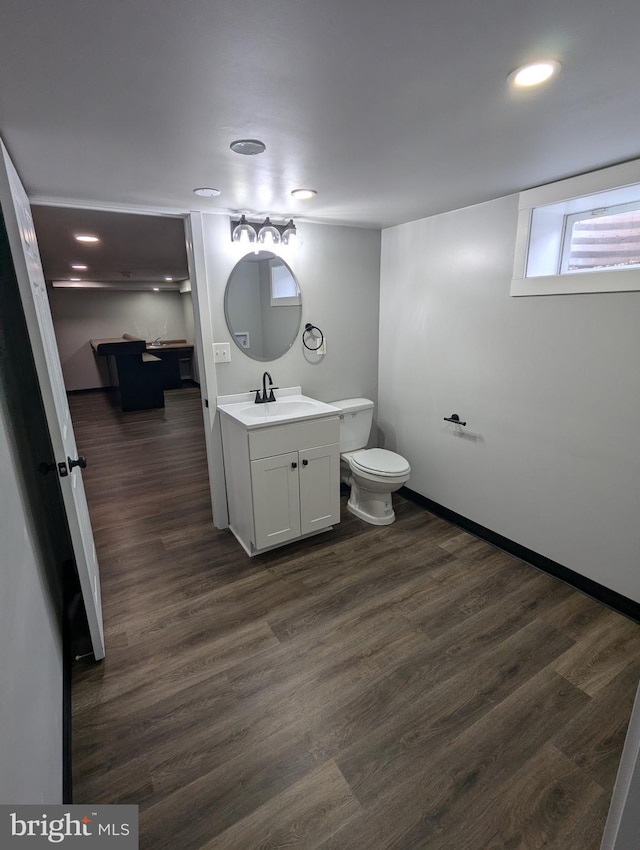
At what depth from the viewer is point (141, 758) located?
4.54 ft

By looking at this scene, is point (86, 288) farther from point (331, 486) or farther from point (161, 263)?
point (331, 486)

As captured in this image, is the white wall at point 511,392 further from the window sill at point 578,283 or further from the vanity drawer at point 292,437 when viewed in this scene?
the vanity drawer at point 292,437

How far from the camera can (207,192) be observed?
198 centimetres

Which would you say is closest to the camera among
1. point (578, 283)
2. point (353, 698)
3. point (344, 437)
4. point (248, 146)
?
point (248, 146)

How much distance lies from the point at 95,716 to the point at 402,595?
58.0 inches

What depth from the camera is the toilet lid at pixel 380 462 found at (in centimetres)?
267

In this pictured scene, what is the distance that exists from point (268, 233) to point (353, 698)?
253 centimetres

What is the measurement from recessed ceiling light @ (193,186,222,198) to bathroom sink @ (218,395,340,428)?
46.6 inches

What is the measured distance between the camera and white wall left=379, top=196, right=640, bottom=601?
1.90 metres

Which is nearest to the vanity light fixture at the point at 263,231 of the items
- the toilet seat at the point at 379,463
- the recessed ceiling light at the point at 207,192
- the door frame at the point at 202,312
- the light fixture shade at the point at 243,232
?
the light fixture shade at the point at 243,232

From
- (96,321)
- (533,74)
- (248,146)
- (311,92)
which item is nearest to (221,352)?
(248,146)

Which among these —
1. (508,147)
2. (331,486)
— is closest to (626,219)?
(508,147)

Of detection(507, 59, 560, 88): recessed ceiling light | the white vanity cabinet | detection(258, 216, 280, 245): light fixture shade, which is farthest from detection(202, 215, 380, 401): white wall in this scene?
detection(507, 59, 560, 88): recessed ceiling light

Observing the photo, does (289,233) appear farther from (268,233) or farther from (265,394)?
(265,394)
